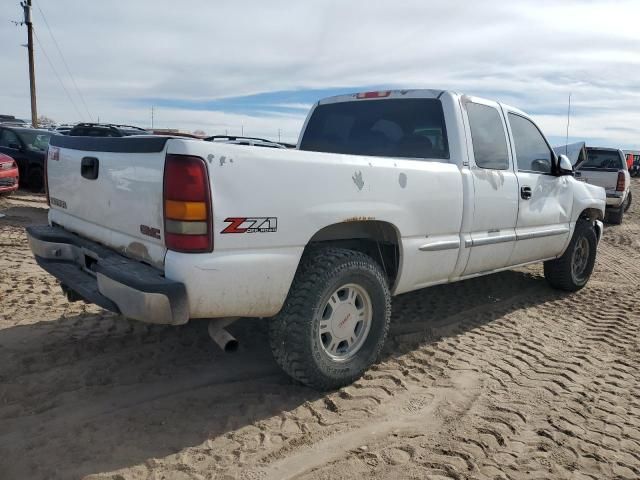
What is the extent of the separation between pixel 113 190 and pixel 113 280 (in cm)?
64

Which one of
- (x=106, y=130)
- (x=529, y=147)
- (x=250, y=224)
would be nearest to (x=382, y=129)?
(x=529, y=147)

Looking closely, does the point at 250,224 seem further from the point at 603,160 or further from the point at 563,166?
the point at 603,160

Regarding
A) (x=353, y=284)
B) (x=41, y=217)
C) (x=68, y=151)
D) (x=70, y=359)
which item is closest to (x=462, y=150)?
(x=353, y=284)

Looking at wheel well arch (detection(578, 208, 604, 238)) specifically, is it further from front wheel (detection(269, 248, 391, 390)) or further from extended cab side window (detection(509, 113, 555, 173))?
front wheel (detection(269, 248, 391, 390))

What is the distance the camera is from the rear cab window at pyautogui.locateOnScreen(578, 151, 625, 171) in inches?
539

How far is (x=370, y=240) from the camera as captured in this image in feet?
12.0

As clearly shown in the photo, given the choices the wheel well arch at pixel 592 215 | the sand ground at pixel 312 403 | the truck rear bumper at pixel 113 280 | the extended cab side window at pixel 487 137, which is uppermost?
the extended cab side window at pixel 487 137

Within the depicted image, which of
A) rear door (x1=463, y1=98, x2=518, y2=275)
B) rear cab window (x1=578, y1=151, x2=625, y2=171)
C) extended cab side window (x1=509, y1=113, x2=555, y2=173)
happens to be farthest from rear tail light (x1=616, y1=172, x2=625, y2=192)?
rear door (x1=463, y1=98, x2=518, y2=275)

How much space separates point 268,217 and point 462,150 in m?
1.99

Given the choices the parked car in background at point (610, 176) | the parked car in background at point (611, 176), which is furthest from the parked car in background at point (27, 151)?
the parked car in background at point (611, 176)

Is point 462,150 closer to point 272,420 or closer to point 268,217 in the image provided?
point 268,217

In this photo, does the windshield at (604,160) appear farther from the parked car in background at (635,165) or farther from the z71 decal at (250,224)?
the parked car in background at (635,165)

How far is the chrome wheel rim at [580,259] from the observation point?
6.02 m

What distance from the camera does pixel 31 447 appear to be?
262 centimetres
